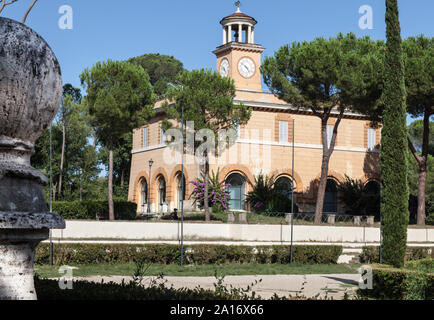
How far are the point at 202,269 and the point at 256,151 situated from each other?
19.8 metres

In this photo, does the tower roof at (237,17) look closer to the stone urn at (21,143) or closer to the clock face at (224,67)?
the clock face at (224,67)

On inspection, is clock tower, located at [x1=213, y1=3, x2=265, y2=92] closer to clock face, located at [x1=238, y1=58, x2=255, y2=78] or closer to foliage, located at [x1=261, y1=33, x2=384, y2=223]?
clock face, located at [x1=238, y1=58, x2=255, y2=78]

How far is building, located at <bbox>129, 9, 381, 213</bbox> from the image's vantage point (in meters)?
39.4

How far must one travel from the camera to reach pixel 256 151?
3991cm

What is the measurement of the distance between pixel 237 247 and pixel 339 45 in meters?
14.6

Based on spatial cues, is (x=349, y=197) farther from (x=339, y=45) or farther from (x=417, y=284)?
(x=417, y=284)

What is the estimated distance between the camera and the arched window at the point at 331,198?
42.4 metres

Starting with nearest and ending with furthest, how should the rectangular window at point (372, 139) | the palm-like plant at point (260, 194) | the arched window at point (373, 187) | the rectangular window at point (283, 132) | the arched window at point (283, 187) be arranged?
1. the palm-like plant at point (260, 194)
2. the arched window at point (283, 187)
3. the rectangular window at point (283, 132)
4. the arched window at point (373, 187)
5. the rectangular window at point (372, 139)

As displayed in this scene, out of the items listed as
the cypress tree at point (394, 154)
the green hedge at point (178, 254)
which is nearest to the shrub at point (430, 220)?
the green hedge at point (178, 254)

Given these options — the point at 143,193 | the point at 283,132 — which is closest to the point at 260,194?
the point at 283,132

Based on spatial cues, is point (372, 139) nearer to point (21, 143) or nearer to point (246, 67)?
point (246, 67)

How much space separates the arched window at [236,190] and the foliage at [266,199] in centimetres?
80
